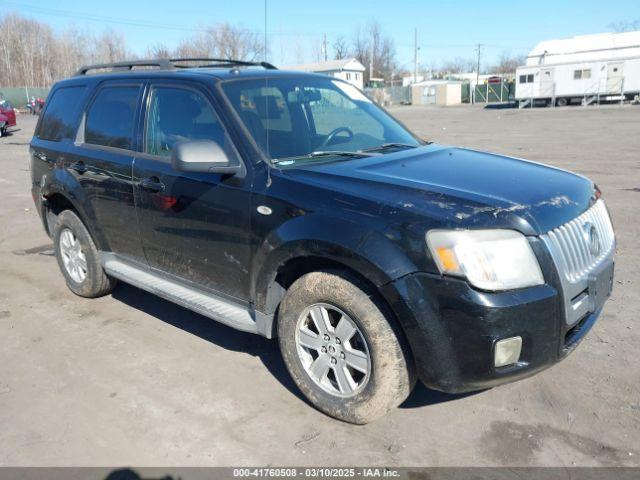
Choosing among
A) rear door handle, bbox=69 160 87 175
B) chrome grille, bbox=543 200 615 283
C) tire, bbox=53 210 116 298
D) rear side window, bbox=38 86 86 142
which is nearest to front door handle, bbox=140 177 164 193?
rear door handle, bbox=69 160 87 175

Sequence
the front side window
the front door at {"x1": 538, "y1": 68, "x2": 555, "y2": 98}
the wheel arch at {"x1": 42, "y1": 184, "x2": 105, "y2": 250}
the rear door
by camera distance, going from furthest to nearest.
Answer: the front door at {"x1": 538, "y1": 68, "x2": 555, "y2": 98}, the wheel arch at {"x1": 42, "y1": 184, "x2": 105, "y2": 250}, the rear door, the front side window

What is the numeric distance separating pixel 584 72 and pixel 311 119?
42670mm

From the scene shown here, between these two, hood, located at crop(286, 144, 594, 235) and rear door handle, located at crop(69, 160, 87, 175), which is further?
rear door handle, located at crop(69, 160, 87, 175)

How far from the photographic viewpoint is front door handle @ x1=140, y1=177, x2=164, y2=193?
3969 millimetres

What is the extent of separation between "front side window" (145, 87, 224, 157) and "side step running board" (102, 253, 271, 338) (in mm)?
978

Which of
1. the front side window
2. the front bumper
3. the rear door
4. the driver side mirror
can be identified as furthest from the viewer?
the rear door

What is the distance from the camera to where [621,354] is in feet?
12.7

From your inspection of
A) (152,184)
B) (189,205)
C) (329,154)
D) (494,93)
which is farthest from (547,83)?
(189,205)

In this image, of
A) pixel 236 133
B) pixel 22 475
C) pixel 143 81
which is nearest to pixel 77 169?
pixel 143 81

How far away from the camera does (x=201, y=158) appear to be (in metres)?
3.36

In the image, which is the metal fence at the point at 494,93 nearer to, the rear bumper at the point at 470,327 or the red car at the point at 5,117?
the red car at the point at 5,117

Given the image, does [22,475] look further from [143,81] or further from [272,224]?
[143,81]

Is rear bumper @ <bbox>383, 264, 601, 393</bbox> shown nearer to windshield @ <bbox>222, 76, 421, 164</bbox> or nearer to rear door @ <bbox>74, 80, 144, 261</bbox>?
windshield @ <bbox>222, 76, 421, 164</bbox>

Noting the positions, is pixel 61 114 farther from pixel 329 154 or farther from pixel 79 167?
pixel 329 154
